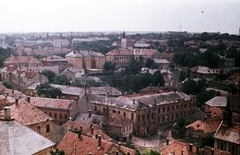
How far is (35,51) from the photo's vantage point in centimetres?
9475

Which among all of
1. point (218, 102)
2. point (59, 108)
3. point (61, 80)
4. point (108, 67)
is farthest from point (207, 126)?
point (108, 67)

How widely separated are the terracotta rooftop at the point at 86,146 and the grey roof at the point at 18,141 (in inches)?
→ 173

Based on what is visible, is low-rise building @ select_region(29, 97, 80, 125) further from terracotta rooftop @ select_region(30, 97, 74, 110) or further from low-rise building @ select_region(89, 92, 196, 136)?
low-rise building @ select_region(89, 92, 196, 136)

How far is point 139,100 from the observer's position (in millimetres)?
34688

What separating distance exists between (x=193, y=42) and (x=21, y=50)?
152 feet

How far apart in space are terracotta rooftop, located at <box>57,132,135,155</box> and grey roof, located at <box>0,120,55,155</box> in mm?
4385

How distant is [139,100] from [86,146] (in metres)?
15.8

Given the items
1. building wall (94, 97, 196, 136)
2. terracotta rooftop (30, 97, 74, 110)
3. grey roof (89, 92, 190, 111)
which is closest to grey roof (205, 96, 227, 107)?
building wall (94, 97, 196, 136)

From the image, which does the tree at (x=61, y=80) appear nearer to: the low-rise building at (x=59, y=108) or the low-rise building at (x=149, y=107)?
the low-rise building at (x=149, y=107)

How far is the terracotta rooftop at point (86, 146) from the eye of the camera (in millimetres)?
18922

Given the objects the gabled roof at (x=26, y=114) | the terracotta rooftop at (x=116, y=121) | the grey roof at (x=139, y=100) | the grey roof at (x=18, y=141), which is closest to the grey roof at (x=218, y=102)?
the grey roof at (x=139, y=100)

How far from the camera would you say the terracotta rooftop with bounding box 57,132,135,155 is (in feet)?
62.1

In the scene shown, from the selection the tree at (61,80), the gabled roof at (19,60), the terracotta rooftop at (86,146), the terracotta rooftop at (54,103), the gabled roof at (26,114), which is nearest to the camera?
the terracotta rooftop at (86,146)

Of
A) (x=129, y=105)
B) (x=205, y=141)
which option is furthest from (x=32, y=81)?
(x=205, y=141)
